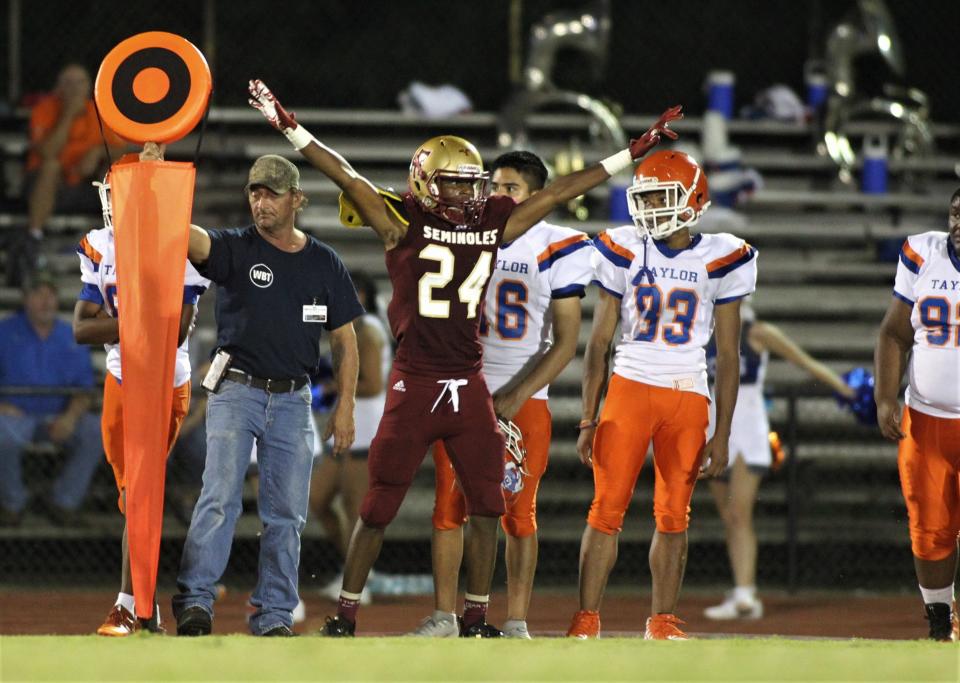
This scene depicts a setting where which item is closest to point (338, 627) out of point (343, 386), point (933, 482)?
point (343, 386)

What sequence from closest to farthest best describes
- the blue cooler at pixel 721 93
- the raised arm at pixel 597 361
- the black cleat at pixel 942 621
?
the raised arm at pixel 597 361
the black cleat at pixel 942 621
the blue cooler at pixel 721 93

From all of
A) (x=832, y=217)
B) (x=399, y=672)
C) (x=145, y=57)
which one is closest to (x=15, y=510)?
(x=145, y=57)

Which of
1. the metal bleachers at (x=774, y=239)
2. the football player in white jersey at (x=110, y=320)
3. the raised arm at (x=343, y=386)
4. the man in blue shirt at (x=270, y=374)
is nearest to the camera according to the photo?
the man in blue shirt at (x=270, y=374)

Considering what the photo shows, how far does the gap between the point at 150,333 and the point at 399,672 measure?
1458 millimetres

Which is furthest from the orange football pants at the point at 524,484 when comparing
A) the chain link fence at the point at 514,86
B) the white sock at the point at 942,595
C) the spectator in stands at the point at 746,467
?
the chain link fence at the point at 514,86

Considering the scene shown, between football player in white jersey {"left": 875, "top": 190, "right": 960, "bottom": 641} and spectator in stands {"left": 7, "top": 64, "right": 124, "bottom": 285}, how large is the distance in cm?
608

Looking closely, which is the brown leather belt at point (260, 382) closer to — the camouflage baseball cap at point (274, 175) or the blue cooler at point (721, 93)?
the camouflage baseball cap at point (274, 175)

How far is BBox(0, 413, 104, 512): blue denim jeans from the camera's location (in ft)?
29.8

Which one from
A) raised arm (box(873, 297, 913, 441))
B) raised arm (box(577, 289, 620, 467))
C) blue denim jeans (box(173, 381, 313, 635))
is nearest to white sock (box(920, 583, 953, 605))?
raised arm (box(873, 297, 913, 441))

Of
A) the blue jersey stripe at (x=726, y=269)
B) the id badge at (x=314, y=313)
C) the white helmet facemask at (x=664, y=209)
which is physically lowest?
the id badge at (x=314, y=313)

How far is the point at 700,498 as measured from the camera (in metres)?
10.1

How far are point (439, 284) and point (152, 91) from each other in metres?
1.20

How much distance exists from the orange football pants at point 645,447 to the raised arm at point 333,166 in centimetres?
116

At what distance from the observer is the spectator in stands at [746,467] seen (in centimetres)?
848
